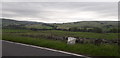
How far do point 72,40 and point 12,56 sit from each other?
4499 mm

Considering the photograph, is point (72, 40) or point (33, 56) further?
point (72, 40)

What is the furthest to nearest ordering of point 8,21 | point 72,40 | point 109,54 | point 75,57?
point 8,21, point 72,40, point 109,54, point 75,57

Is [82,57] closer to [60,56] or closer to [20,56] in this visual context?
[60,56]

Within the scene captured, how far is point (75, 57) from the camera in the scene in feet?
21.2

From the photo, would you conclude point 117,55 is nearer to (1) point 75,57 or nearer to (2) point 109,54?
(2) point 109,54

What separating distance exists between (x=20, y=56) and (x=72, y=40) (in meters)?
4.28

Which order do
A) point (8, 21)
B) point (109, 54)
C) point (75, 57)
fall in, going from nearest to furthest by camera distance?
point (75, 57) < point (109, 54) < point (8, 21)

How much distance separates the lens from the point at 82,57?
21.2 feet

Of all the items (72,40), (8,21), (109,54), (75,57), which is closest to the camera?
(75,57)

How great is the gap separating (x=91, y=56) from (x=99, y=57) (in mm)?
344

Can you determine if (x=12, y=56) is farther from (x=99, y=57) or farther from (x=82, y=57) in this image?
(x=99, y=57)

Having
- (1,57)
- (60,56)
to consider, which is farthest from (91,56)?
(1,57)

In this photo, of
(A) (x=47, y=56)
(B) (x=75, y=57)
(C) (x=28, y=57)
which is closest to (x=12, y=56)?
(C) (x=28, y=57)

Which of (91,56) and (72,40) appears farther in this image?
(72,40)
